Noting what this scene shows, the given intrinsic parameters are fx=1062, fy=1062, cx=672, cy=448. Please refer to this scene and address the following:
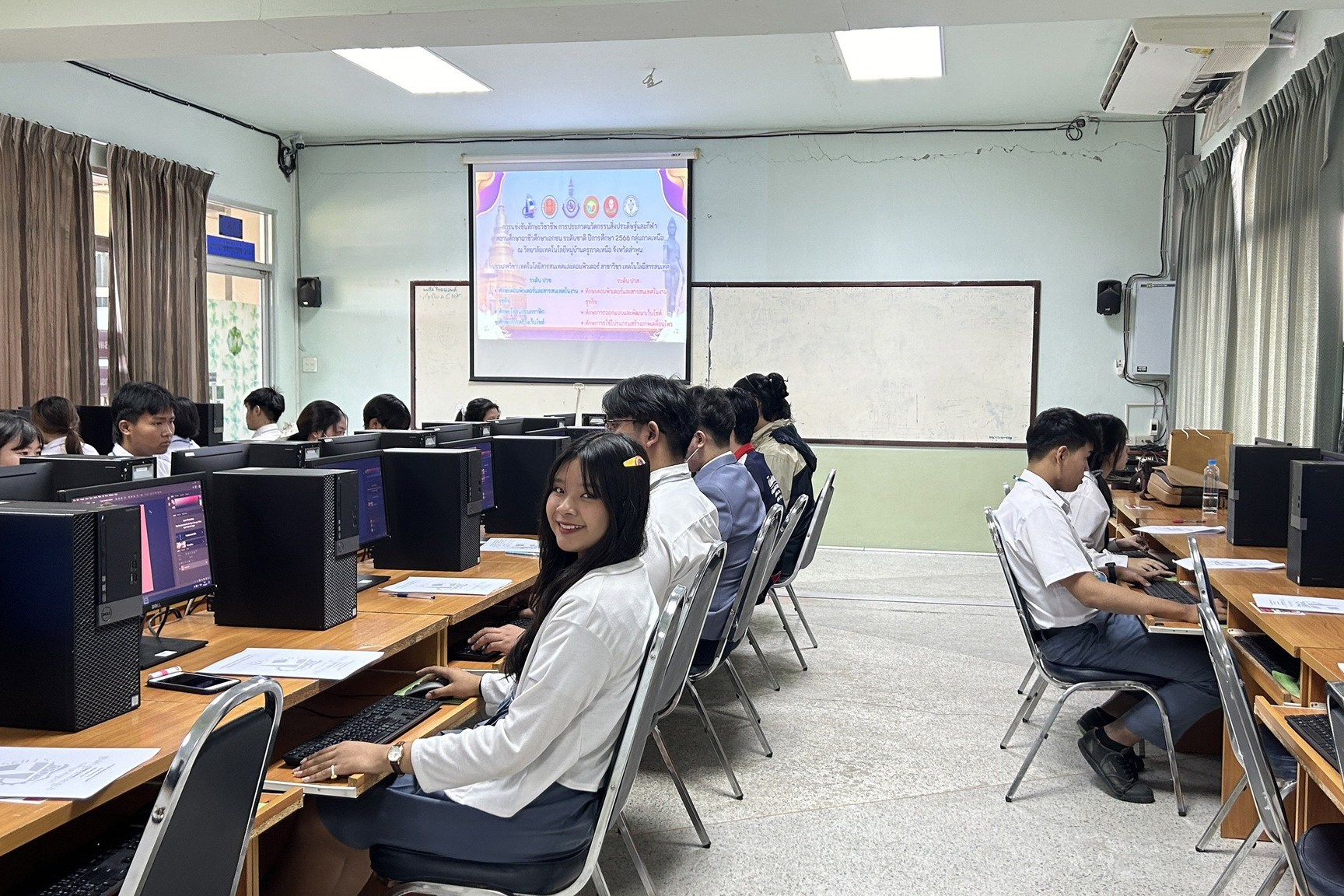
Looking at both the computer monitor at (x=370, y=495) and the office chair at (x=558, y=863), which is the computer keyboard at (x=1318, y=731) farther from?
the computer monitor at (x=370, y=495)

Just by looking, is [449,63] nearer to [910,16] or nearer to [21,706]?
[910,16]

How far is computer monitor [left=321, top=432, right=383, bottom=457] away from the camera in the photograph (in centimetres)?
328

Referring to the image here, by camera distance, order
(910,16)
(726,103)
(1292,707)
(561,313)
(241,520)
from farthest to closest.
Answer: (561,313)
(726,103)
(910,16)
(241,520)
(1292,707)

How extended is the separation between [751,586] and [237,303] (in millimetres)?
5904

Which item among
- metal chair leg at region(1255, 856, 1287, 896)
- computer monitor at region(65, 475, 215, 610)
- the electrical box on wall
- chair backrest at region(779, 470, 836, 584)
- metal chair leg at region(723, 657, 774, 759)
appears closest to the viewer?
metal chair leg at region(1255, 856, 1287, 896)

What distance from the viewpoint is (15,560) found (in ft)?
5.71

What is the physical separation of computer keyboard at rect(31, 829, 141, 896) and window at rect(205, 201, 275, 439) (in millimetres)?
6336

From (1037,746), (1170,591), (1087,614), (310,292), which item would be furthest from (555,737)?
(310,292)

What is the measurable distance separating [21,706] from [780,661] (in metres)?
3.49

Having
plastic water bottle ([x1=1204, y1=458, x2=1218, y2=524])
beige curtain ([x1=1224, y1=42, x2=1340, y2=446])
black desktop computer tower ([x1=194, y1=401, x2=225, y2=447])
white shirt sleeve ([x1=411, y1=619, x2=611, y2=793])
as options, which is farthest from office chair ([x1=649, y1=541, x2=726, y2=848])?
black desktop computer tower ([x1=194, y1=401, x2=225, y2=447])

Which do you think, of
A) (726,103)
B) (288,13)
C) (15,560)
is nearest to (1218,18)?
(726,103)

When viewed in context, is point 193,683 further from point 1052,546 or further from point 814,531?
point 814,531

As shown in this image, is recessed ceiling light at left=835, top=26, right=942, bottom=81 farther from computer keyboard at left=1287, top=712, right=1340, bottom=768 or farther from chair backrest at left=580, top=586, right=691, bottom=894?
chair backrest at left=580, top=586, right=691, bottom=894

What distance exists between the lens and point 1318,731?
2041 millimetres
